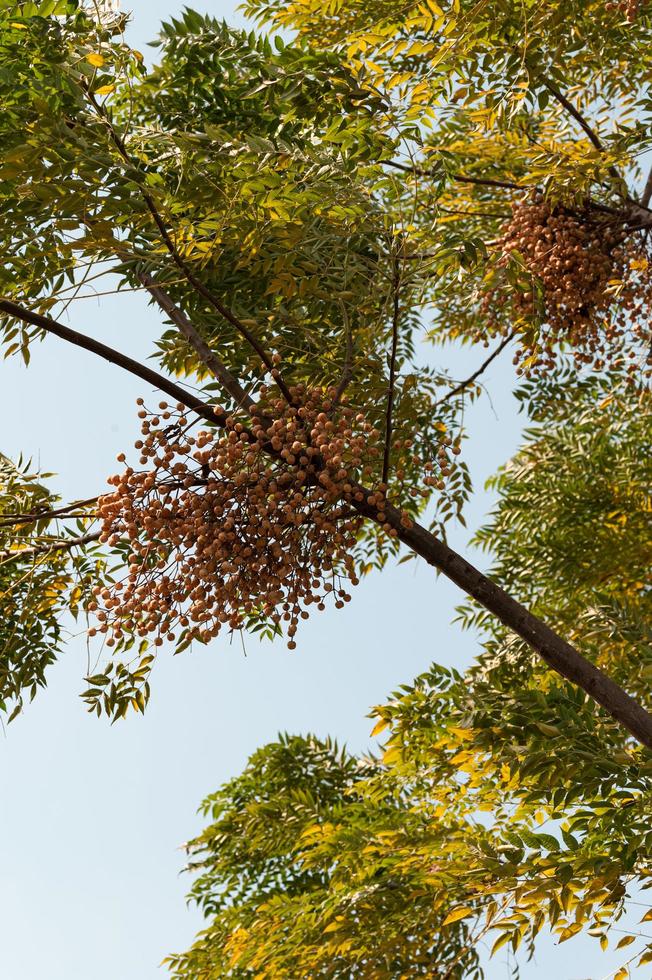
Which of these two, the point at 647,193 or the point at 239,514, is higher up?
the point at 647,193

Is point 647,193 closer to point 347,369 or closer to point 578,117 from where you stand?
point 578,117

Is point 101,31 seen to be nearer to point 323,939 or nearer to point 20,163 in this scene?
point 20,163

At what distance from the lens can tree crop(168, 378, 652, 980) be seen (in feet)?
11.6

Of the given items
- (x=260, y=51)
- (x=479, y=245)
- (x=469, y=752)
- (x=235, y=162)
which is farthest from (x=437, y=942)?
(x=260, y=51)

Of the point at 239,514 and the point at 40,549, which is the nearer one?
the point at 239,514

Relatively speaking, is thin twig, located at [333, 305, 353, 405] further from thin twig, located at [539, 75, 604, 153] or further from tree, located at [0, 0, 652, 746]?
thin twig, located at [539, 75, 604, 153]

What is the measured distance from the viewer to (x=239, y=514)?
10.1 feet

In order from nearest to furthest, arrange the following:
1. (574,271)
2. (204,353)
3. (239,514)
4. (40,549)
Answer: (239,514), (204,353), (40,549), (574,271)

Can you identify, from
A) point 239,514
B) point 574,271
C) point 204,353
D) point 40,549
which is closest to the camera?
point 239,514

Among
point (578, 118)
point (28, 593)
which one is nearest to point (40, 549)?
point (28, 593)

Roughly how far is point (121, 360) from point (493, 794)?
8.96 ft

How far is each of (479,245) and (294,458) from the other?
47.4 inches

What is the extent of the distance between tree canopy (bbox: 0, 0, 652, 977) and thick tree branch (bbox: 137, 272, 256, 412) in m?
0.01

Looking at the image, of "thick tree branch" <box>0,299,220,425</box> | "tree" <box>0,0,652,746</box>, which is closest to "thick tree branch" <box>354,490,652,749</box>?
"tree" <box>0,0,652,746</box>
